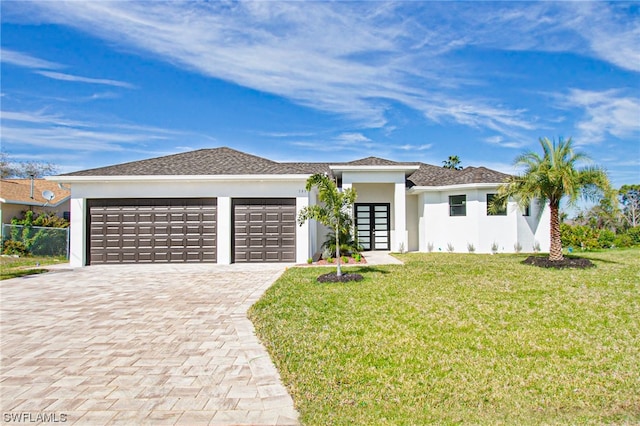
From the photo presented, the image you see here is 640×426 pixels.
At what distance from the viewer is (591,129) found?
1842 centimetres

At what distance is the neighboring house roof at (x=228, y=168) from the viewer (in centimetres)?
1417

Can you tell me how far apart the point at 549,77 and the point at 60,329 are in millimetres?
18848

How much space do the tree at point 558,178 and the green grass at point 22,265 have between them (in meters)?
17.9

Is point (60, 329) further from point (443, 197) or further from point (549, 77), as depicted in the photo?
point (549, 77)

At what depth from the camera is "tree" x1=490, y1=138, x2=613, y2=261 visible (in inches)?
465

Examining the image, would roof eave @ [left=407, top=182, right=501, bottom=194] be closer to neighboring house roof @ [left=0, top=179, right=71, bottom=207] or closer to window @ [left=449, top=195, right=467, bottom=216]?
window @ [left=449, top=195, right=467, bottom=216]

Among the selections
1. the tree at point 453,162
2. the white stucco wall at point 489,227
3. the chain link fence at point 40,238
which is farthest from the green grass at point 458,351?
the tree at point 453,162

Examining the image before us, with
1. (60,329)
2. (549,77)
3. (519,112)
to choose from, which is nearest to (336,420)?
(60,329)

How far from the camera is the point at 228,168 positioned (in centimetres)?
1469

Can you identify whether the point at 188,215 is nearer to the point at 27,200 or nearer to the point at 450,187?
the point at 450,187

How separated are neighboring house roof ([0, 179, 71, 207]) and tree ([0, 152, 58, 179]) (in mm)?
13028

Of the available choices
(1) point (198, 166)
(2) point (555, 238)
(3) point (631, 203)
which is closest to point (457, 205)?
(2) point (555, 238)

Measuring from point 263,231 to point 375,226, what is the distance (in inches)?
283

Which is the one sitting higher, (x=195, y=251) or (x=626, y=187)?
(x=626, y=187)
